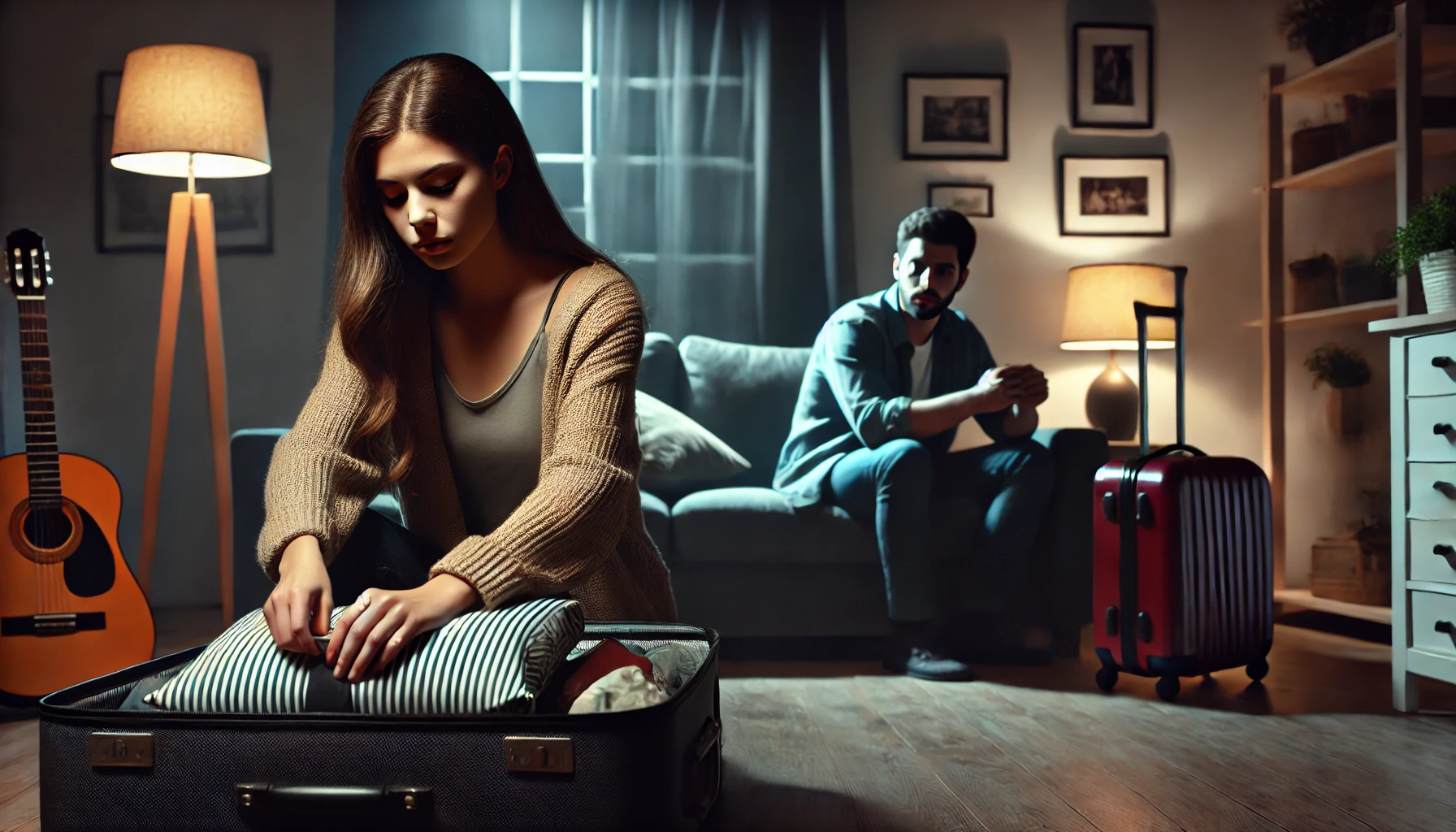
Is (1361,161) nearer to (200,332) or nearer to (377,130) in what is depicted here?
(377,130)

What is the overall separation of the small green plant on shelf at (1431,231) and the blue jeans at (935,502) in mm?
832

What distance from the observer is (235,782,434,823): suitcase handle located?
86cm

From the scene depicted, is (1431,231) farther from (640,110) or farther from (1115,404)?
(640,110)

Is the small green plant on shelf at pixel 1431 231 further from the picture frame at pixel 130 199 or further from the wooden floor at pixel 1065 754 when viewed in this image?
the picture frame at pixel 130 199

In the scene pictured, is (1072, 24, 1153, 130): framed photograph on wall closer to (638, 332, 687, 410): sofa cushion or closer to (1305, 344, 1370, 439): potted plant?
(1305, 344, 1370, 439): potted plant

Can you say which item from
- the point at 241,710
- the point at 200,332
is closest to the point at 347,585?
the point at 241,710

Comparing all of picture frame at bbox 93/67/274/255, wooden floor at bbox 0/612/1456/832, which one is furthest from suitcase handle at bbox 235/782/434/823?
picture frame at bbox 93/67/274/255

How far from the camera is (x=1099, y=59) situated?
3791mm

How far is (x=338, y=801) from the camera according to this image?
865 millimetres

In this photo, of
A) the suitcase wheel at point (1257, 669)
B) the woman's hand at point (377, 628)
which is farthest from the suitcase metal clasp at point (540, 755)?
the suitcase wheel at point (1257, 669)

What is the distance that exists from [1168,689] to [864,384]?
92 centimetres

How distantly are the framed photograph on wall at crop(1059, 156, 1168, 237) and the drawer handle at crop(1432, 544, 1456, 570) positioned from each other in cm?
210

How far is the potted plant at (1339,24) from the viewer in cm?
323

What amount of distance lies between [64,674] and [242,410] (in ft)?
5.67
